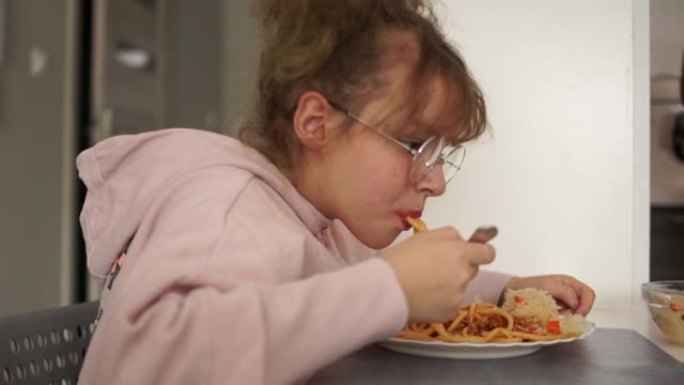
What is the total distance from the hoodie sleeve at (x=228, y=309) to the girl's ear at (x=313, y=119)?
0.20 metres

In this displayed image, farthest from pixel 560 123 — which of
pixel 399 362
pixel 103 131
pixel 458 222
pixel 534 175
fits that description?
pixel 103 131

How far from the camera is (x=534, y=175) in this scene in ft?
3.56

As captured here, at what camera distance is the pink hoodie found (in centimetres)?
55

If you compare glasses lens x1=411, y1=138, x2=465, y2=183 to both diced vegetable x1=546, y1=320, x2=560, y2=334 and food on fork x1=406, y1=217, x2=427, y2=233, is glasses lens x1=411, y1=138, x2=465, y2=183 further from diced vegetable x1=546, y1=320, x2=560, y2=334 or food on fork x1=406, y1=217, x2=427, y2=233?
diced vegetable x1=546, y1=320, x2=560, y2=334

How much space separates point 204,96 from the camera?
8.46 ft

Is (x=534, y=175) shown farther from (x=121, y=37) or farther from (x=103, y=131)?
(x=121, y=37)

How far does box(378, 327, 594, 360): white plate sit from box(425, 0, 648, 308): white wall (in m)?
0.42

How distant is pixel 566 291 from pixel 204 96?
1.90 meters

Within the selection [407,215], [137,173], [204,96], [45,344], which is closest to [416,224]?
[407,215]

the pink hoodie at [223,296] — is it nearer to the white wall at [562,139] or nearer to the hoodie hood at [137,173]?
the hoodie hood at [137,173]

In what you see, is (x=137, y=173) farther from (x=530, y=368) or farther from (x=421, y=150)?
(x=530, y=368)

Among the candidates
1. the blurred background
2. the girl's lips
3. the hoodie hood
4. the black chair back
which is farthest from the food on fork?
the black chair back

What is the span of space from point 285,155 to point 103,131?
54.2 inches

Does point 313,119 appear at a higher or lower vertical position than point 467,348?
higher
